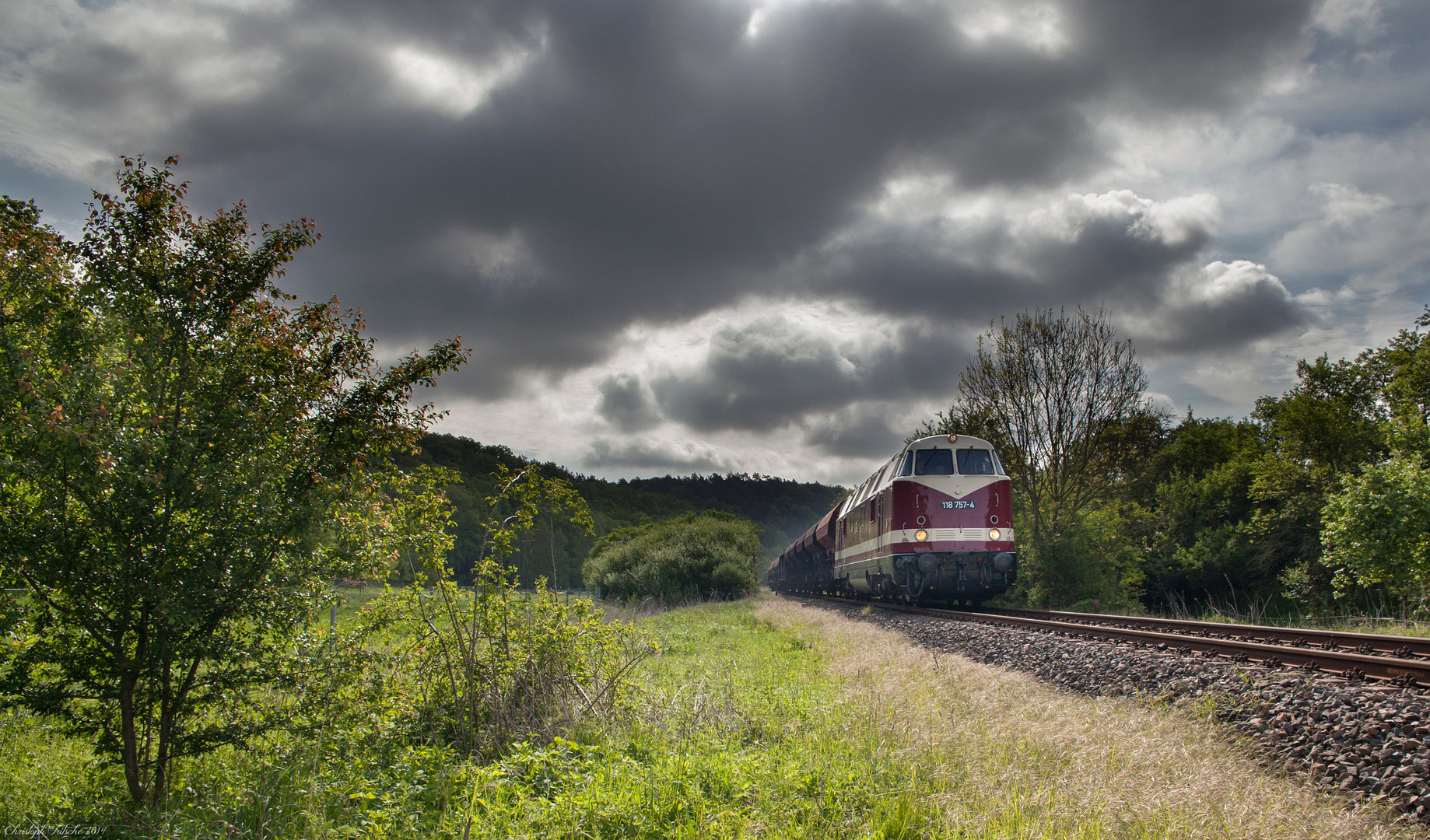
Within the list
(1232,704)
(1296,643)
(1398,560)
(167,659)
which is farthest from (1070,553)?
(167,659)

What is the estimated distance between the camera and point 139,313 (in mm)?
6320

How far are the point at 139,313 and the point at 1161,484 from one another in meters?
43.1

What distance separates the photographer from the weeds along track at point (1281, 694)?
16.8ft

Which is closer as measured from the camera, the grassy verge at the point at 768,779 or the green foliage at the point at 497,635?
the grassy verge at the point at 768,779

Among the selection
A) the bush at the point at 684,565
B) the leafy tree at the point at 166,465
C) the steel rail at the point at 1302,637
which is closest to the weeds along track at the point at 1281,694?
the steel rail at the point at 1302,637

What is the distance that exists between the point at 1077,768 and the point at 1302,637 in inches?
259

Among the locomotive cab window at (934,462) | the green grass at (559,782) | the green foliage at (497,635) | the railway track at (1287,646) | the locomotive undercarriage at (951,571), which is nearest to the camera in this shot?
the green grass at (559,782)

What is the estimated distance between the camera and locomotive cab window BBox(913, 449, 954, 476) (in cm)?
1752

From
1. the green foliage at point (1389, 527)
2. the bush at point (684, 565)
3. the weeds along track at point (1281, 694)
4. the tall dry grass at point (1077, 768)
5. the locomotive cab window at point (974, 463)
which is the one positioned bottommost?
the bush at point (684, 565)

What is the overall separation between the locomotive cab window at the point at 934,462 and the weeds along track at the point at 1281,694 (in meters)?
6.23

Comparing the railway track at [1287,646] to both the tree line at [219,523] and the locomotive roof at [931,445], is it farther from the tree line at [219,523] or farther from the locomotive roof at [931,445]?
the tree line at [219,523]

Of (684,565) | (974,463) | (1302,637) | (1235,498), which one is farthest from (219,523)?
(1235,498)

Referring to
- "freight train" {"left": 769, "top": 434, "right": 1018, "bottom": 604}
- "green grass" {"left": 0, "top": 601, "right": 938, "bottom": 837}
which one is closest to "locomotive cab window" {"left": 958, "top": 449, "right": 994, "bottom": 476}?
"freight train" {"left": 769, "top": 434, "right": 1018, "bottom": 604}

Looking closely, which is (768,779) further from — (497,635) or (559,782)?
(497,635)
